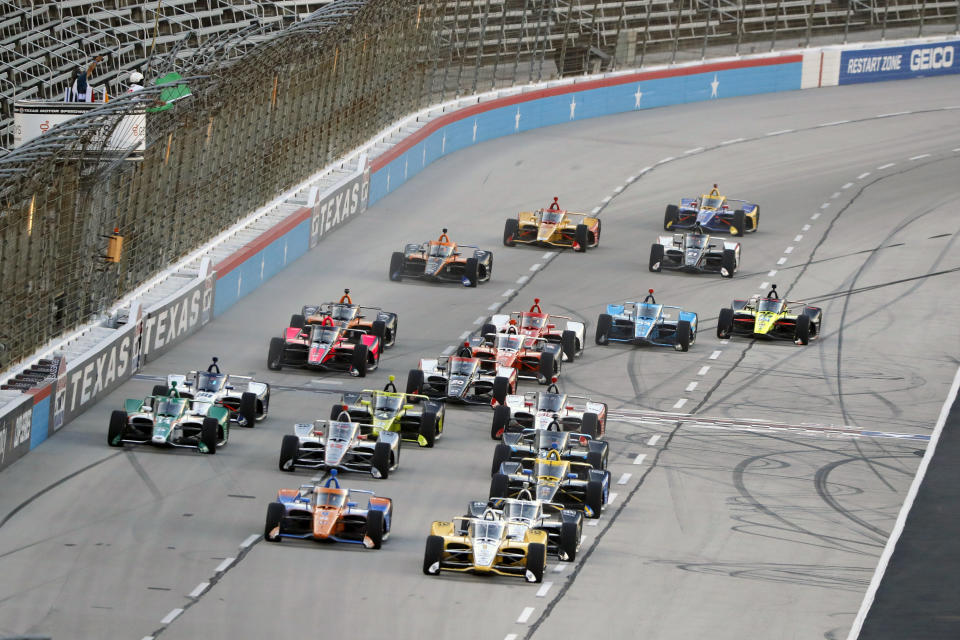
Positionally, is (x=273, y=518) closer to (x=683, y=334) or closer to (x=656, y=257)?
(x=683, y=334)

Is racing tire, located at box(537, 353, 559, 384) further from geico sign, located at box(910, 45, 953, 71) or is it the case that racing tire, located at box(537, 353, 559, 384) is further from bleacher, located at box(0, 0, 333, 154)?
geico sign, located at box(910, 45, 953, 71)

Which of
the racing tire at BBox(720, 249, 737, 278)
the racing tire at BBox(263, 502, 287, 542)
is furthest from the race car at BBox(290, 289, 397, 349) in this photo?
the racing tire at BBox(263, 502, 287, 542)

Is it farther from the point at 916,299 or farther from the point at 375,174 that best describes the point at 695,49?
the point at 916,299

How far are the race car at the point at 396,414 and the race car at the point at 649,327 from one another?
24.9 ft

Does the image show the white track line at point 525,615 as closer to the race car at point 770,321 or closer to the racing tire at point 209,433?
the racing tire at point 209,433

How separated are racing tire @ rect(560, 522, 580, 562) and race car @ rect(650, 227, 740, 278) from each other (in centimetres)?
1954

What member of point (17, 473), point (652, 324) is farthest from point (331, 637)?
point (652, 324)

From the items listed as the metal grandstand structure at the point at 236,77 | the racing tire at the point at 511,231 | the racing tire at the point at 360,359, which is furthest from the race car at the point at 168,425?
the racing tire at the point at 511,231

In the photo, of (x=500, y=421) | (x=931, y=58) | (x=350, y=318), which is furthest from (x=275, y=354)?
(x=931, y=58)

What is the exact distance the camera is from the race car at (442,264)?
43.7m

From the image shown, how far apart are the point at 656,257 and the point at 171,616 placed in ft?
77.8

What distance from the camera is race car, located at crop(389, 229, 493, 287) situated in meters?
43.7

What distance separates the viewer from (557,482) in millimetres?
28609

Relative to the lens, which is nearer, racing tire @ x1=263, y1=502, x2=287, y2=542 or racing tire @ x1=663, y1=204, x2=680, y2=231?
racing tire @ x1=263, y1=502, x2=287, y2=542
